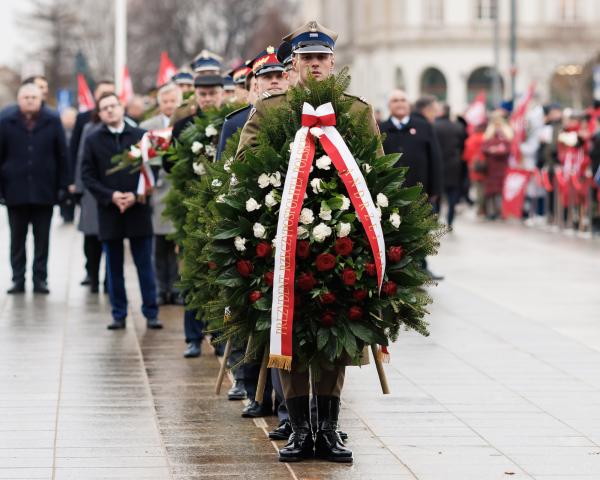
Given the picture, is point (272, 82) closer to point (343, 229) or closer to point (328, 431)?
point (343, 229)

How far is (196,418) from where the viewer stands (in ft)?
29.0

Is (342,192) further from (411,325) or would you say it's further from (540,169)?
(540,169)

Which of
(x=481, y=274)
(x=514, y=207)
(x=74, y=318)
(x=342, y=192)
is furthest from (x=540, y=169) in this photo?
(x=342, y=192)

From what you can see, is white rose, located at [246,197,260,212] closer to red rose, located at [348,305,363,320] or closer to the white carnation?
the white carnation

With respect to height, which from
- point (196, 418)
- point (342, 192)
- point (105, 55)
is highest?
point (105, 55)

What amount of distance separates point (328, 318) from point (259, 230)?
1.80ft

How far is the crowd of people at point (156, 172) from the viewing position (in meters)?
8.06

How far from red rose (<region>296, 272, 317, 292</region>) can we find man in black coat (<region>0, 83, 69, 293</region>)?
8191 mm

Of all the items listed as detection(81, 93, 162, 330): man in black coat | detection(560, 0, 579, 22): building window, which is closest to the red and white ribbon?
detection(81, 93, 162, 330): man in black coat

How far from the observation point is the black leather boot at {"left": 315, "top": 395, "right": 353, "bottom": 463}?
25.5 ft

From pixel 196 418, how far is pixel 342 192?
1885 mm

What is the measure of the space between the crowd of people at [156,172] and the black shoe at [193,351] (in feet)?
0.04

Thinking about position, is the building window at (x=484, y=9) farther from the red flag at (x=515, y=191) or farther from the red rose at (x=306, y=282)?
the red rose at (x=306, y=282)

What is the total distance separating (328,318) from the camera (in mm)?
7586
